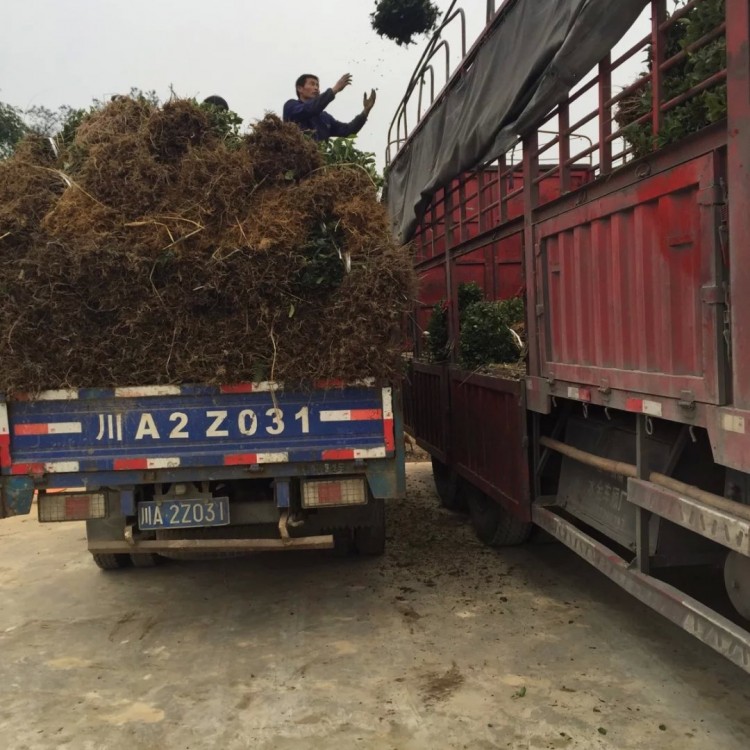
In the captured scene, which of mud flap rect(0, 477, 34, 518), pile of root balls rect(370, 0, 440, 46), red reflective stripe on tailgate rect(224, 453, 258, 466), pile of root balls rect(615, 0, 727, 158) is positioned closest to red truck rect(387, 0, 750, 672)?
pile of root balls rect(615, 0, 727, 158)

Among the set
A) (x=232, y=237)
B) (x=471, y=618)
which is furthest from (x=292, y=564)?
(x=232, y=237)

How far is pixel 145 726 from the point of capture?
3.05 meters

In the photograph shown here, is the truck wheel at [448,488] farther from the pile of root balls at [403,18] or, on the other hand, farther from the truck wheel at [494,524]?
the pile of root balls at [403,18]

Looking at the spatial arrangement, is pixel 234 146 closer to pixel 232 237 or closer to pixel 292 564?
pixel 232 237

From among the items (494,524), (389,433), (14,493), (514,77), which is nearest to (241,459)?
(389,433)

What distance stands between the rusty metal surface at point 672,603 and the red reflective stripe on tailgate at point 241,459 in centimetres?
188

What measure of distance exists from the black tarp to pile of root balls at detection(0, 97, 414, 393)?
78cm

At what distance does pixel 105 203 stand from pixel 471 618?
3.29 metres

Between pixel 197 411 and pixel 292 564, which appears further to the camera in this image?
pixel 292 564

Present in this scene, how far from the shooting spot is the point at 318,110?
18.7 ft

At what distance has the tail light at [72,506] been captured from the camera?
3.93 metres

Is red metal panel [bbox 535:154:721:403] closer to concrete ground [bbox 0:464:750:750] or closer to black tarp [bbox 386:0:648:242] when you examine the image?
black tarp [bbox 386:0:648:242]

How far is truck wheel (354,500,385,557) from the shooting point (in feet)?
15.8

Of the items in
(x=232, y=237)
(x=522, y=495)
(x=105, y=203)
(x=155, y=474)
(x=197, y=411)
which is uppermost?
(x=105, y=203)
